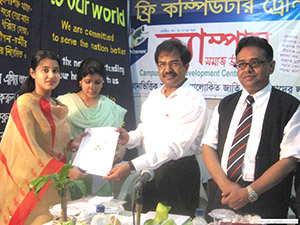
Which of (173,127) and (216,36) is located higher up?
(216,36)

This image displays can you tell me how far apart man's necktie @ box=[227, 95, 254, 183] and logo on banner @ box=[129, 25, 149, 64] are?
2.31 m

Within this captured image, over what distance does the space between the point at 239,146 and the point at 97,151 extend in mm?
907

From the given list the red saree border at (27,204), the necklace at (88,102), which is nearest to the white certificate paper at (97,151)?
the red saree border at (27,204)

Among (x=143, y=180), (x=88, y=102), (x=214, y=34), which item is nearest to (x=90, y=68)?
(x=88, y=102)

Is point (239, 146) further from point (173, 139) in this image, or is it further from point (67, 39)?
point (67, 39)

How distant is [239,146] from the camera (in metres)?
2.14

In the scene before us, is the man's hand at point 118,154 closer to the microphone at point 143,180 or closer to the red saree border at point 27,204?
the red saree border at point 27,204

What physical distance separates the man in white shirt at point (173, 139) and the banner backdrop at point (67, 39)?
1055mm

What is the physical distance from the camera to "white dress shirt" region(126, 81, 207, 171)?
2422mm

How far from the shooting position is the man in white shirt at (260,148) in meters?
2.02

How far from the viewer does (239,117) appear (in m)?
2.21

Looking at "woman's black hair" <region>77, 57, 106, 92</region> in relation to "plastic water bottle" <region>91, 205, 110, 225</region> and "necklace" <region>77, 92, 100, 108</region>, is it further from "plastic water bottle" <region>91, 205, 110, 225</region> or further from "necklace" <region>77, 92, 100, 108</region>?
"plastic water bottle" <region>91, 205, 110, 225</region>

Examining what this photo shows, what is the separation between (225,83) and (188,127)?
1.69 meters

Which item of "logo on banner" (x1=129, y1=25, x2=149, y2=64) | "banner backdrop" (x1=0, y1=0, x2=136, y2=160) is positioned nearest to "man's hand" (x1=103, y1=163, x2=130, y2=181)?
"banner backdrop" (x1=0, y1=0, x2=136, y2=160)
